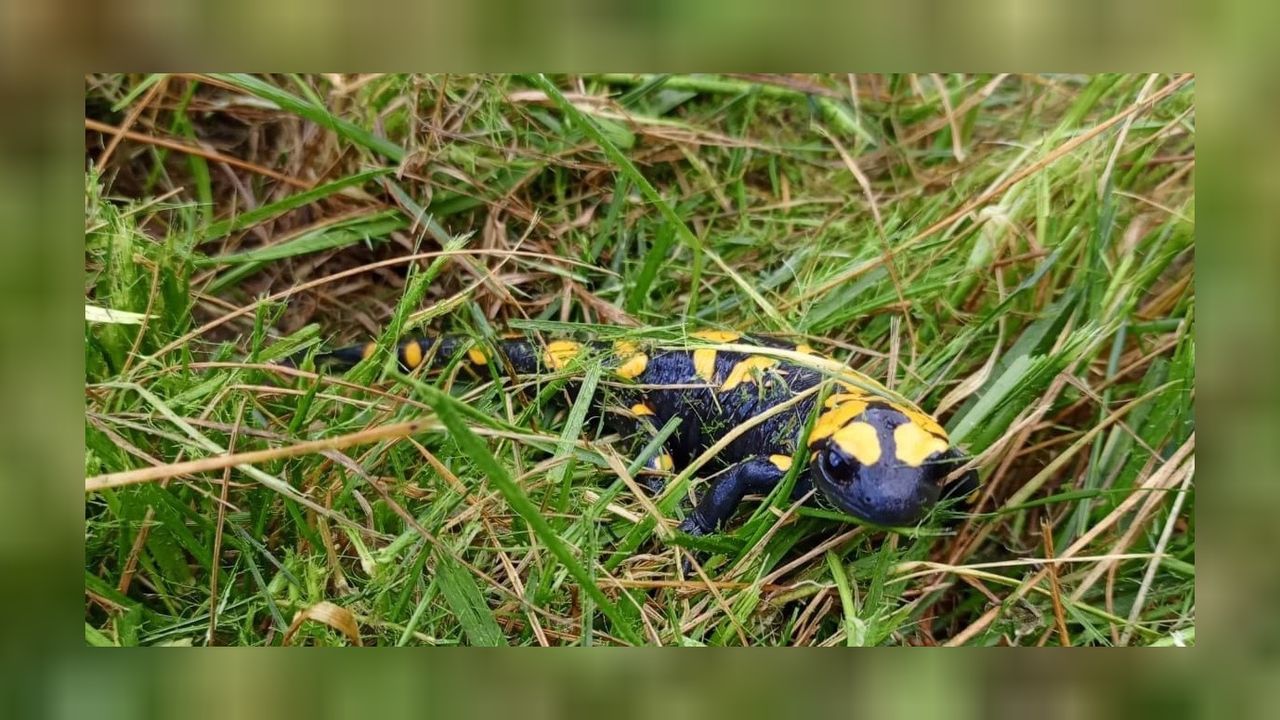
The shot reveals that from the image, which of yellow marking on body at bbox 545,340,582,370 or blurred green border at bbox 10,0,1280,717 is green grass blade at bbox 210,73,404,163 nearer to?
blurred green border at bbox 10,0,1280,717

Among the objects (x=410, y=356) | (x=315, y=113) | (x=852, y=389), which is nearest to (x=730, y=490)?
(x=852, y=389)

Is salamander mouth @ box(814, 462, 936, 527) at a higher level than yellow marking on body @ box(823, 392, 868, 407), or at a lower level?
lower

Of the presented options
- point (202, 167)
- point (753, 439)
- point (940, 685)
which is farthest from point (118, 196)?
point (940, 685)

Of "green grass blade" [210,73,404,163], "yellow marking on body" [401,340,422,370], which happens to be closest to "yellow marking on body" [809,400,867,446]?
"yellow marking on body" [401,340,422,370]

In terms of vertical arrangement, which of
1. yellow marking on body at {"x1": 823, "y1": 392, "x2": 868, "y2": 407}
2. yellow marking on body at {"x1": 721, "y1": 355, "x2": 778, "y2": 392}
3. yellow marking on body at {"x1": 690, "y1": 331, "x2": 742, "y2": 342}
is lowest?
yellow marking on body at {"x1": 823, "y1": 392, "x2": 868, "y2": 407}

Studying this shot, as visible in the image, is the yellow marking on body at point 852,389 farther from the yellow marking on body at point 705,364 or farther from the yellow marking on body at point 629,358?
the yellow marking on body at point 629,358
